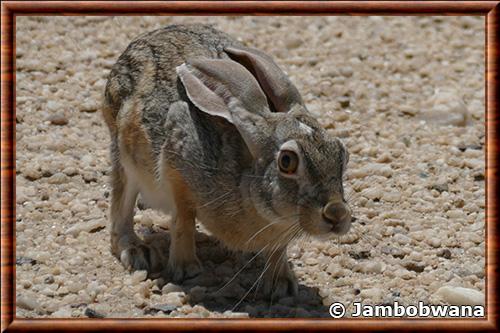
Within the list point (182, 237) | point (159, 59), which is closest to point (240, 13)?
point (159, 59)

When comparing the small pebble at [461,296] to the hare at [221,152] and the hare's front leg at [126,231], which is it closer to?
the hare at [221,152]

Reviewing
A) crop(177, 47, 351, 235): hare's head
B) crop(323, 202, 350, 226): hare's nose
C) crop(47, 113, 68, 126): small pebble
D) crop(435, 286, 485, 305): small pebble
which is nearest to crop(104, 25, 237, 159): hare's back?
crop(177, 47, 351, 235): hare's head

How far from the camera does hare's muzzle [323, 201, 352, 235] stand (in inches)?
271

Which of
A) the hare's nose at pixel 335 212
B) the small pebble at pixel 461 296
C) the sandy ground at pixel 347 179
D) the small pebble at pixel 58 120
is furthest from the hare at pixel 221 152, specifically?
the small pebble at pixel 58 120

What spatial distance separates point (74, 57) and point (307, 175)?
5293 mm

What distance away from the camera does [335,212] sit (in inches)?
271

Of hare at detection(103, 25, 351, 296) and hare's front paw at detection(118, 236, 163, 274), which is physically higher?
hare at detection(103, 25, 351, 296)

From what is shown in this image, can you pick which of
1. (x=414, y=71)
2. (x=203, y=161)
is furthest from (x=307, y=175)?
(x=414, y=71)

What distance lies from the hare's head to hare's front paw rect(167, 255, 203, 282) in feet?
2.85

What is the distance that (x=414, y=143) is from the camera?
10336 millimetres

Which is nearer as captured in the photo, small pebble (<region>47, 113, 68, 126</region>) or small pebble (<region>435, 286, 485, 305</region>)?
small pebble (<region>435, 286, 485, 305</region>)

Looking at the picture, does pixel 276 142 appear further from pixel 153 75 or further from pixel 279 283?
pixel 153 75

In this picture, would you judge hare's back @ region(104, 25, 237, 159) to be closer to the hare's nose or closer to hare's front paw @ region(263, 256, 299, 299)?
hare's front paw @ region(263, 256, 299, 299)

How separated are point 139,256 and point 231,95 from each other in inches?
61.5
